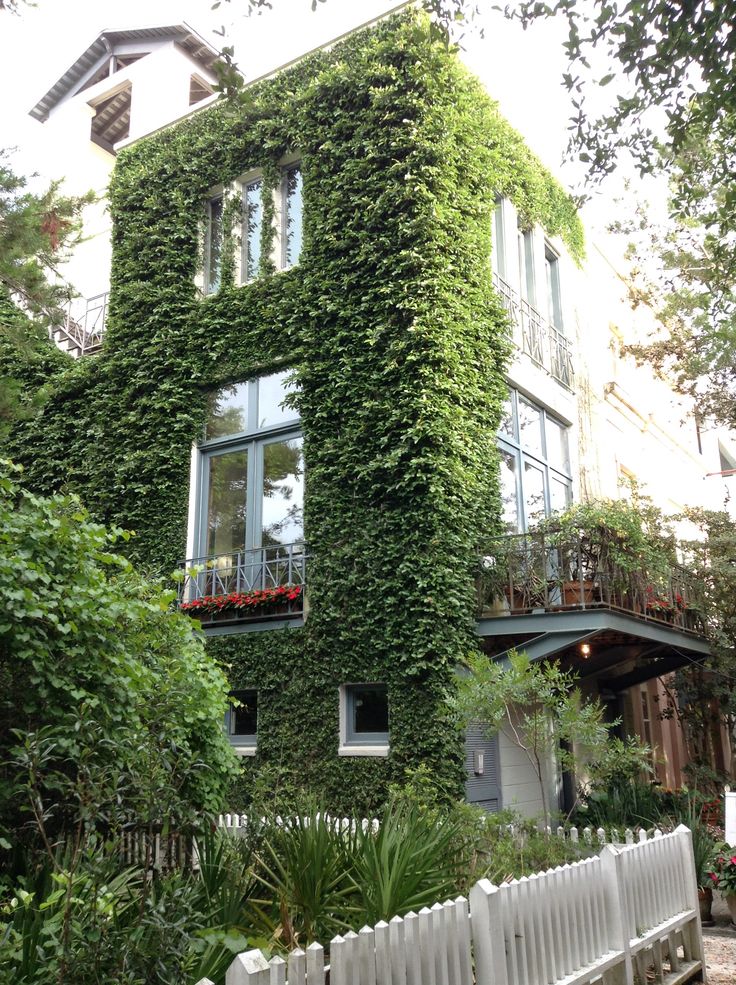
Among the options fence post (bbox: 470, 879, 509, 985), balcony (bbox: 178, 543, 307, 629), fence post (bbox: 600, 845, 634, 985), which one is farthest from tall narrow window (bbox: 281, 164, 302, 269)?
fence post (bbox: 470, 879, 509, 985)

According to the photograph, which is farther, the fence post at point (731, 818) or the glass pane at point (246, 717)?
the glass pane at point (246, 717)

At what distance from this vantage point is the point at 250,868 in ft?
17.9

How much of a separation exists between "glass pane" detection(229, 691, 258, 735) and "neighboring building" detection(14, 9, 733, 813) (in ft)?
0.15

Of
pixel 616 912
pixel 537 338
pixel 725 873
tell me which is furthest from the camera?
pixel 537 338

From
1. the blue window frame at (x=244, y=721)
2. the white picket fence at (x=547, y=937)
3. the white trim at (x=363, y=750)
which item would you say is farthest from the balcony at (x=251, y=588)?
the white picket fence at (x=547, y=937)

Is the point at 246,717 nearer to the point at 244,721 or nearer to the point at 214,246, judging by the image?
the point at 244,721

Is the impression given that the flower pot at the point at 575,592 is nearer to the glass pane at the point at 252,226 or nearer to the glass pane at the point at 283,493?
the glass pane at the point at 283,493

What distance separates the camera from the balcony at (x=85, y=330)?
57.7 feet

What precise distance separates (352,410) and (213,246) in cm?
509

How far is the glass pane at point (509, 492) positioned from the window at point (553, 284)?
4.22 meters

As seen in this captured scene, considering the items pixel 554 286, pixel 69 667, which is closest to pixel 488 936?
pixel 69 667

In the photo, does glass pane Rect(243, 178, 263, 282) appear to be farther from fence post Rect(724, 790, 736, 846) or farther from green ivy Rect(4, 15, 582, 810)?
fence post Rect(724, 790, 736, 846)

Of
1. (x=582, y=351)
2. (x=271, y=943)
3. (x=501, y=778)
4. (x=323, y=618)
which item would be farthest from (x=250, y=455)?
(x=271, y=943)

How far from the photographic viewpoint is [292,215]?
14969 mm
